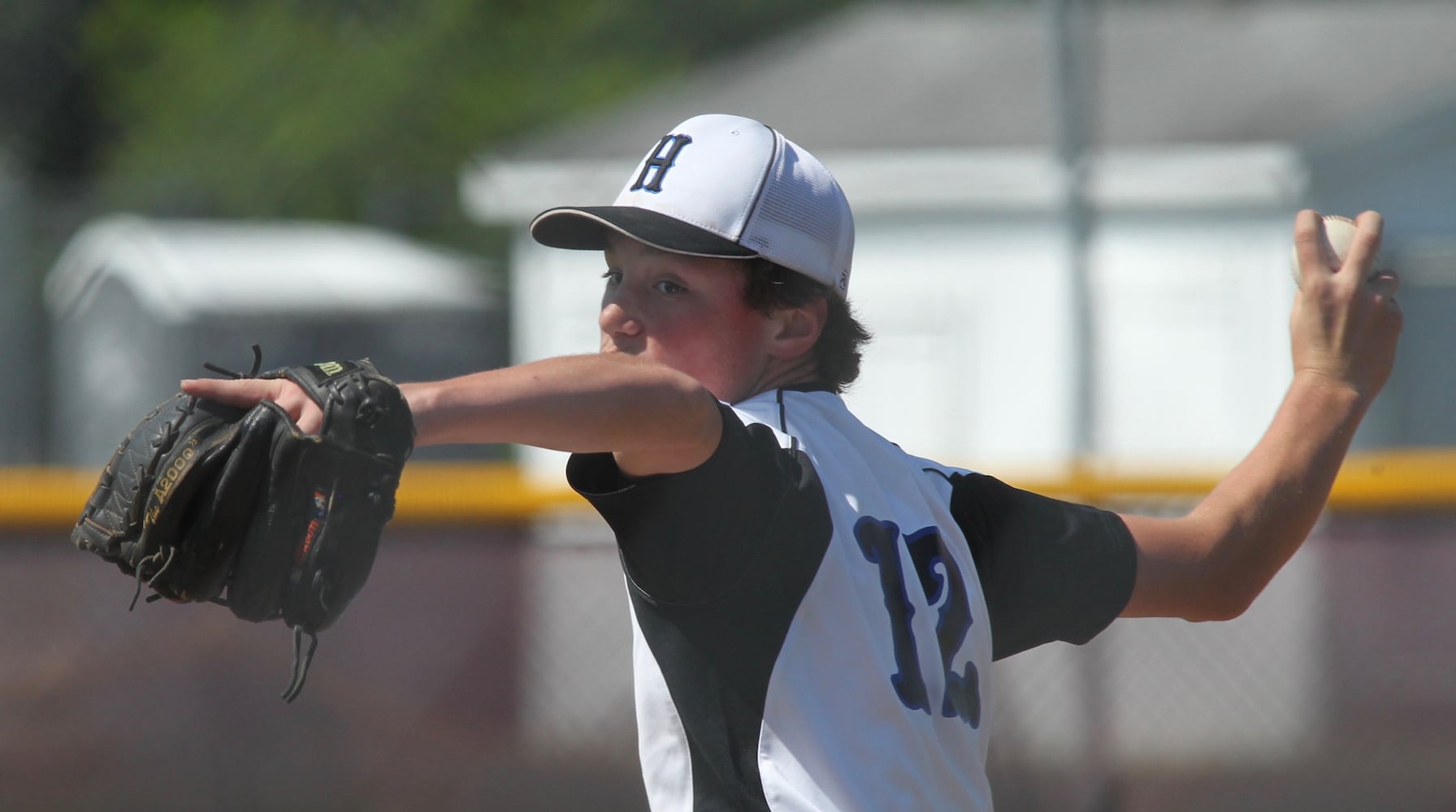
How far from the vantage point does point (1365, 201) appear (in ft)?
29.3

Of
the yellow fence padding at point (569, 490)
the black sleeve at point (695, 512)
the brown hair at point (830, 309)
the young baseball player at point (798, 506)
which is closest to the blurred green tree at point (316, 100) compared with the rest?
the yellow fence padding at point (569, 490)

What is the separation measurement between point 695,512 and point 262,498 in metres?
0.44

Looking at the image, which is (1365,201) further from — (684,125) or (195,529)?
(195,529)

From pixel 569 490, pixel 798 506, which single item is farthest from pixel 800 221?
pixel 569 490

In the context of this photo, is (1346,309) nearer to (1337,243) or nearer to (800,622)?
(1337,243)

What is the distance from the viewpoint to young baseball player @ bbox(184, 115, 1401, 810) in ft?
5.54

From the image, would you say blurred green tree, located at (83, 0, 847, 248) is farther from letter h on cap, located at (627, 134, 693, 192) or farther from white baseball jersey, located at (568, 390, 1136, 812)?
white baseball jersey, located at (568, 390, 1136, 812)

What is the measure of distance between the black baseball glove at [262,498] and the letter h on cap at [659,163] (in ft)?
1.76

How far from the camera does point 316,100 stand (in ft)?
69.9

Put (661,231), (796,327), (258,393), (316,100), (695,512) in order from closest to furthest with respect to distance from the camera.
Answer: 1. (258,393)
2. (695,512)
3. (661,231)
4. (796,327)
5. (316,100)

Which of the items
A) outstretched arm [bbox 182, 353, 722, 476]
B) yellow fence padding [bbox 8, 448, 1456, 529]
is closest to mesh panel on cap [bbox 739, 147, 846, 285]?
outstretched arm [bbox 182, 353, 722, 476]

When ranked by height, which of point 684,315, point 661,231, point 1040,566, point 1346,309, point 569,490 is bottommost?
point 569,490

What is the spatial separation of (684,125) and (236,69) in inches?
812

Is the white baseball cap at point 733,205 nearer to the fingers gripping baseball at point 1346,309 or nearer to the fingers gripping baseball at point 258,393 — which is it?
the fingers gripping baseball at point 258,393
